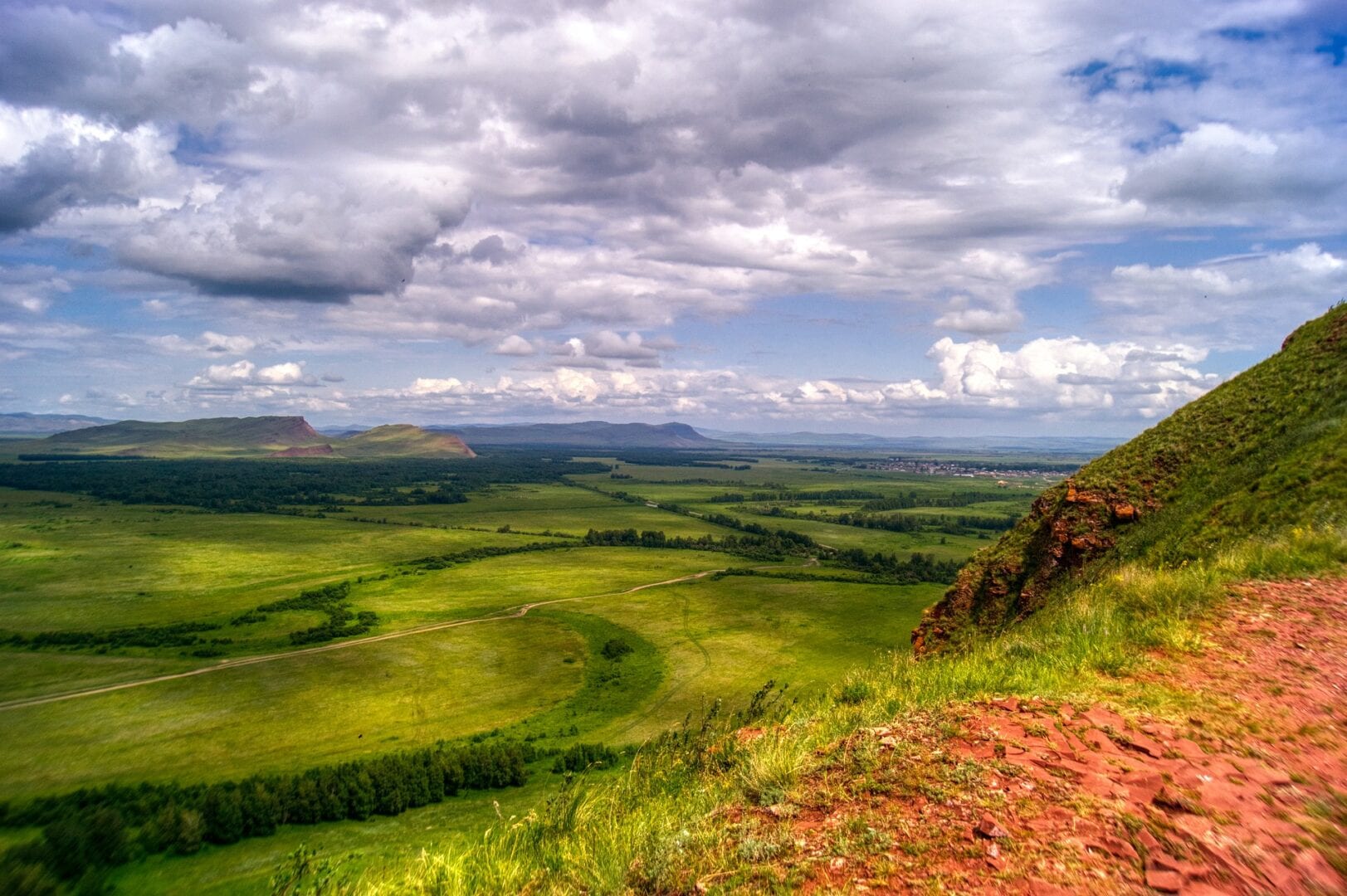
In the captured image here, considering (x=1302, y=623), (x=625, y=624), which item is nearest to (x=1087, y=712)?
(x=1302, y=623)

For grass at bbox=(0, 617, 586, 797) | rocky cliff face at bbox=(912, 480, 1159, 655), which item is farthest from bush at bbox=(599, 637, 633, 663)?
rocky cliff face at bbox=(912, 480, 1159, 655)

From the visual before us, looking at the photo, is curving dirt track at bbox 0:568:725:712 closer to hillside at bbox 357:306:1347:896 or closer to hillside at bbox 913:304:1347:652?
hillside at bbox 913:304:1347:652

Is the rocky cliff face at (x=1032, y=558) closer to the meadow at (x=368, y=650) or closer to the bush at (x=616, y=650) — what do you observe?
the meadow at (x=368, y=650)

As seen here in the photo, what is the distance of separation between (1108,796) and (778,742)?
4104mm

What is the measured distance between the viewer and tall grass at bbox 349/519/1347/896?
704cm

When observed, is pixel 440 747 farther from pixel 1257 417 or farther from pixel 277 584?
pixel 277 584

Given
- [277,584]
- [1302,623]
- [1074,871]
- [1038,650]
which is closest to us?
[1074,871]

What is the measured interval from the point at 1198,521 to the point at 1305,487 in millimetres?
2825

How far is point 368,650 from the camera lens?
77.3 metres

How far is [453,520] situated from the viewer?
19075 cm

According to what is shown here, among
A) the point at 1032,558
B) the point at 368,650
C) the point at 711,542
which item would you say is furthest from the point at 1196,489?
the point at 711,542

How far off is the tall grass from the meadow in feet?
12.5

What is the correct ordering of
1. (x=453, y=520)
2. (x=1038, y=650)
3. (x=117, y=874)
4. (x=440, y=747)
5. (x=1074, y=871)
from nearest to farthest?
(x=1074, y=871)
(x=1038, y=650)
(x=117, y=874)
(x=440, y=747)
(x=453, y=520)

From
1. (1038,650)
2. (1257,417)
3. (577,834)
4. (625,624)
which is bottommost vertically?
(625,624)
